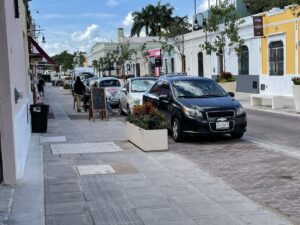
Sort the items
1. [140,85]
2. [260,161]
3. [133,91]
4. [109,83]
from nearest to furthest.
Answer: [260,161] → [133,91] → [140,85] → [109,83]

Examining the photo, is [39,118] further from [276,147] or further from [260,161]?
[260,161]

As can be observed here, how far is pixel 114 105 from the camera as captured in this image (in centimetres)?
2444

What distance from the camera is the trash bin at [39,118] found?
15.2 m

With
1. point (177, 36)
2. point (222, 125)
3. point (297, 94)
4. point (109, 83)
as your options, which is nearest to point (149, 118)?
point (222, 125)

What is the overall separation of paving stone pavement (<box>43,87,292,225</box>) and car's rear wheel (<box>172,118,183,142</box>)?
165 centimetres

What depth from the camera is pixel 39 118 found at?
50.2 feet

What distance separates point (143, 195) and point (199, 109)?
5.44m

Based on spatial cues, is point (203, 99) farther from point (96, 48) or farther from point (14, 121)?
point (96, 48)

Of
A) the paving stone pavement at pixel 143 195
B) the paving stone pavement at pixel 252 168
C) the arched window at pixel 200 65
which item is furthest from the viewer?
the arched window at pixel 200 65

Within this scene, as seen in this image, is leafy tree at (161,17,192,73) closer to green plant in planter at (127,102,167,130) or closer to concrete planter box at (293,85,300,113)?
concrete planter box at (293,85,300,113)

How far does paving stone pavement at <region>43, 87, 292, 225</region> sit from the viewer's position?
6090 millimetres

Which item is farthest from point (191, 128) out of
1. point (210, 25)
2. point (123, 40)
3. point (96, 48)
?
point (96, 48)

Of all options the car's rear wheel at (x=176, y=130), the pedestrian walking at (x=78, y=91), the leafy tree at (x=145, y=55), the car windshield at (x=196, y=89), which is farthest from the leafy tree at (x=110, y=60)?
the car's rear wheel at (x=176, y=130)

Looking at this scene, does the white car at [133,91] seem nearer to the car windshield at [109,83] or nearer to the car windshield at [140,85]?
the car windshield at [140,85]
